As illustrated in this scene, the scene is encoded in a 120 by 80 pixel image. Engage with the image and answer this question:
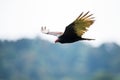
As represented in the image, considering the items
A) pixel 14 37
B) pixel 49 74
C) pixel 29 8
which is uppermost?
pixel 29 8

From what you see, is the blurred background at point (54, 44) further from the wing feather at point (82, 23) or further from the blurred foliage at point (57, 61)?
the wing feather at point (82, 23)

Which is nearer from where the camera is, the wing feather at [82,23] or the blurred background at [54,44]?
the wing feather at [82,23]

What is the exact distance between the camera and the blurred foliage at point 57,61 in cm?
298

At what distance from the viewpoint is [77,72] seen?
9.94 ft

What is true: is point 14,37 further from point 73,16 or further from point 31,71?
point 73,16

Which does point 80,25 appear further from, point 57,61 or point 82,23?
point 57,61

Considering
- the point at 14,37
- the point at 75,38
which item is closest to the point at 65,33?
the point at 75,38

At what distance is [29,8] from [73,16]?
37 centimetres

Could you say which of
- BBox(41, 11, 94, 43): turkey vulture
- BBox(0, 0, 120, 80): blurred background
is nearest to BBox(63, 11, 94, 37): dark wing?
BBox(41, 11, 94, 43): turkey vulture

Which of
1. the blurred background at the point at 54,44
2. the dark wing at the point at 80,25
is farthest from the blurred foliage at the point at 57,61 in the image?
the dark wing at the point at 80,25

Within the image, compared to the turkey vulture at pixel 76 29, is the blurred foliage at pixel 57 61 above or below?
below

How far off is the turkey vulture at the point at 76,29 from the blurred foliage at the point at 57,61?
0.24ft

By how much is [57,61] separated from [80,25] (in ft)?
1.45

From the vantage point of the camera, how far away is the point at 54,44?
9.87 ft
